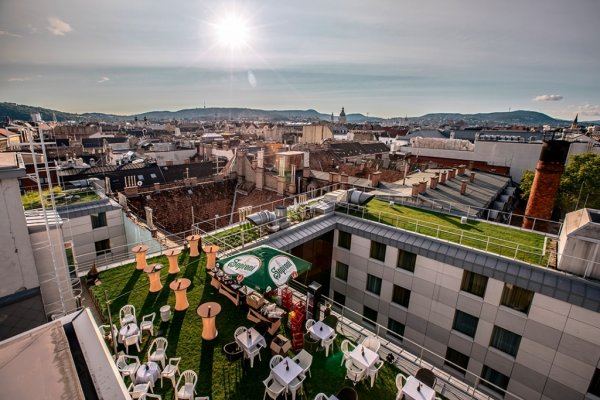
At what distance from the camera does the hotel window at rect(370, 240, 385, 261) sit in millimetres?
19581

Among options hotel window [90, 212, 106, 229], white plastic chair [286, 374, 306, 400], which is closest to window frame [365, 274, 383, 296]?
white plastic chair [286, 374, 306, 400]

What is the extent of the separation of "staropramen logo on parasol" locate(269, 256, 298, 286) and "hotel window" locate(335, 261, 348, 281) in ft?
33.0

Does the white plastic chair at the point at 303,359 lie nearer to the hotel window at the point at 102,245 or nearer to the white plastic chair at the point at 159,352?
the white plastic chair at the point at 159,352

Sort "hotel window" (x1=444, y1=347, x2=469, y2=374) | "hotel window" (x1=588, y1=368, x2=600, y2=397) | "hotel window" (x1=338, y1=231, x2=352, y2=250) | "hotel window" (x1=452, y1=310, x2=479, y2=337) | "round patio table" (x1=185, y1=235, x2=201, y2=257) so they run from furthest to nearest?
"hotel window" (x1=338, y1=231, x2=352, y2=250)
"round patio table" (x1=185, y1=235, x2=201, y2=257)
"hotel window" (x1=444, y1=347, x2=469, y2=374)
"hotel window" (x1=452, y1=310, x2=479, y2=337)
"hotel window" (x1=588, y1=368, x2=600, y2=397)

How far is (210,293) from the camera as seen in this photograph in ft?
48.1

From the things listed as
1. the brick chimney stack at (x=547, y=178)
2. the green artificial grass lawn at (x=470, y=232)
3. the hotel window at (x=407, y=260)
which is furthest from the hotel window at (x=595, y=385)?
the brick chimney stack at (x=547, y=178)

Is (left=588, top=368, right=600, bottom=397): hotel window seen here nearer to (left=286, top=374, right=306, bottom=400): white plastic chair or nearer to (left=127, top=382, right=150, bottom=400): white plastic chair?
(left=286, top=374, right=306, bottom=400): white plastic chair

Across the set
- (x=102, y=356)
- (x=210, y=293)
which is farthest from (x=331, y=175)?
(x=102, y=356)

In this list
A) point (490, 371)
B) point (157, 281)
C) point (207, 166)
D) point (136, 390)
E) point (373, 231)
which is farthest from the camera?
point (207, 166)

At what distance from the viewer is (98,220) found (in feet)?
78.6

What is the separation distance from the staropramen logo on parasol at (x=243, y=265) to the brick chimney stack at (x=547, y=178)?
20992 mm

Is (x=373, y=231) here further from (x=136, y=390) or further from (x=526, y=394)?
(x=136, y=390)

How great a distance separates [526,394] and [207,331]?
16796 millimetres

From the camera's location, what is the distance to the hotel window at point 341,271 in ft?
71.5
